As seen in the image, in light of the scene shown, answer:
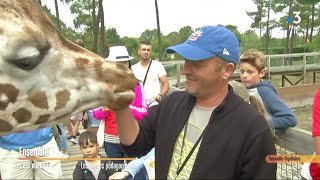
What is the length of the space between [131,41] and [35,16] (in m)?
41.0

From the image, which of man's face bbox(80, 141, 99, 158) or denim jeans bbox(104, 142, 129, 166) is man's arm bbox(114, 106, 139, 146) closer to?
man's face bbox(80, 141, 99, 158)

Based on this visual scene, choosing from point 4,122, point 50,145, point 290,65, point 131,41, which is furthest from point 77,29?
point 4,122

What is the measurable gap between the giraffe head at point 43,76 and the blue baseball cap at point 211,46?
365 millimetres

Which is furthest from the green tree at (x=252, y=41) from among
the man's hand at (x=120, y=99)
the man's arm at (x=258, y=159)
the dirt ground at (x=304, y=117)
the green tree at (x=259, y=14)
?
the man's hand at (x=120, y=99)

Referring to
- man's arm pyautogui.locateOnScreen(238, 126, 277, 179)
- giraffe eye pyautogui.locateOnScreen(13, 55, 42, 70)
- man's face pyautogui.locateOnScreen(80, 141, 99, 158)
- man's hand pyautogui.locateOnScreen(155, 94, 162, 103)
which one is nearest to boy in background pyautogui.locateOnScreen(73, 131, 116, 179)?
man's face pyautogui.locateOnScreen(80, 141, 99, 158)

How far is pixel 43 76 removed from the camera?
178cm

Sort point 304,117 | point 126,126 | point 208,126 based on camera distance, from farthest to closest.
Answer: point 304,117 → point 126,126 → point 208,126

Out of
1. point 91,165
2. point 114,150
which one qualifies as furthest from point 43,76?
point 114,150

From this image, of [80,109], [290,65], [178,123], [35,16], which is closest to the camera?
[35,16]

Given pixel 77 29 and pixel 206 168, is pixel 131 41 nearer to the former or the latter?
pixel 77 29

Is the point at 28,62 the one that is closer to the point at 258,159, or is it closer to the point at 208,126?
the point at 208,126

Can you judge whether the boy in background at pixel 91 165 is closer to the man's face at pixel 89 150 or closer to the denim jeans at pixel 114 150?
the man's face at pixel 89 150

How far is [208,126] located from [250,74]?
140cm

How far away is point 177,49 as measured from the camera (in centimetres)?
218
